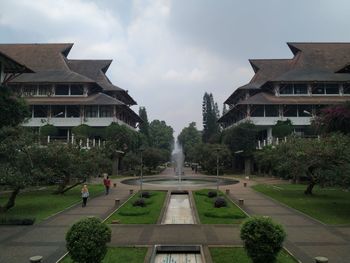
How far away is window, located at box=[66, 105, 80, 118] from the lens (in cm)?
5178

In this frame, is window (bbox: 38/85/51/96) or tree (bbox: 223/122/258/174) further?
window (bbox: 38/85/51/96)

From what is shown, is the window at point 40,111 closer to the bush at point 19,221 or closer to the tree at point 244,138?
the tree at point 244,138

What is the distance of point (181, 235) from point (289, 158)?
46.6 feet

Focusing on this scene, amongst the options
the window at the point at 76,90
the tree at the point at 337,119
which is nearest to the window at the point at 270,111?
the tree at the point at 337,119

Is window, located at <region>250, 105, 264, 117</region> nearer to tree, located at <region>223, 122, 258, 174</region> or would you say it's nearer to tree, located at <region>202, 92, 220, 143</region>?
tree, located at <region>223, 122, 258, 174</region>

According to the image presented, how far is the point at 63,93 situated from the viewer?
53.4 metres

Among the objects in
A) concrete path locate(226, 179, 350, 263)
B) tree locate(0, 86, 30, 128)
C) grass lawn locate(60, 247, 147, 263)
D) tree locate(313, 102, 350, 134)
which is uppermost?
tree locate(0, 86, 30, 128)

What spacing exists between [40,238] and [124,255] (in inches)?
171

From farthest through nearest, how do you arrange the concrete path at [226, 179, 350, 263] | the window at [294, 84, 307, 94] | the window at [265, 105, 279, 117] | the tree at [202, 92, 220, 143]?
the tree at [202, 92, 220, 143] → the window at [294, 84, 307, 94] → the window at [265, 105, 279, 117] → the concrete path at [226, 179, 350, 263]

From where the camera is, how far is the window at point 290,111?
5209 centimetres

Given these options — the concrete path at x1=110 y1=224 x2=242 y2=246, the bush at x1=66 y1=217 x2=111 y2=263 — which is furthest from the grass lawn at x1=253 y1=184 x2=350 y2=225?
the bush at x1=66 y1=217 x2=111 y2=263

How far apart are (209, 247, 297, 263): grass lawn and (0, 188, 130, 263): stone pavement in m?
5.10

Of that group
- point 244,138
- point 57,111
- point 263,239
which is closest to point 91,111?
point 57,111

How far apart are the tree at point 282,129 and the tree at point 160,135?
153ft
